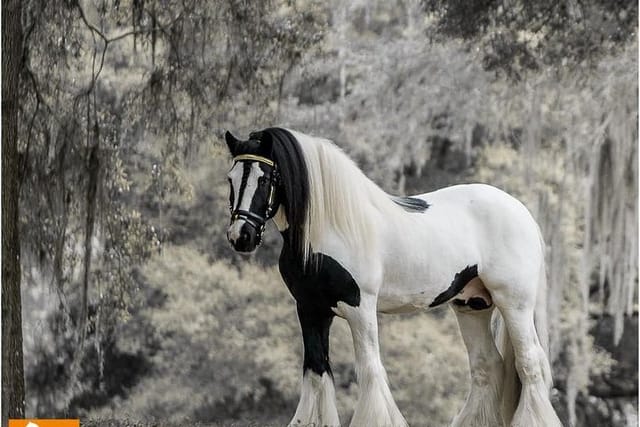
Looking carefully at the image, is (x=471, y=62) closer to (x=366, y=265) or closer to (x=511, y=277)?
(x=511, y=277)

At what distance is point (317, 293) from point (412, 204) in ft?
1.93

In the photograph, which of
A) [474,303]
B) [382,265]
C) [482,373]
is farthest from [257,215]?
[482,373]

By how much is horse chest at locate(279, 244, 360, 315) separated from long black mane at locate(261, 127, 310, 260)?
64mm

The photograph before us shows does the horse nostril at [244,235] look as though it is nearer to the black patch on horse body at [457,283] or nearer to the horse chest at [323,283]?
the horse chest at [323,283]

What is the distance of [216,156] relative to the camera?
19.1ft

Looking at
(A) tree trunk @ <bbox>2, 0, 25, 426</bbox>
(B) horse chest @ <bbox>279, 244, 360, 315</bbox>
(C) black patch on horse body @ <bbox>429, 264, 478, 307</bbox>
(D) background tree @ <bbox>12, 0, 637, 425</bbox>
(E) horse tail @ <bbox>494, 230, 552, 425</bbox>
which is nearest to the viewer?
(B) horse chest @ <bbox>279, 244, 360, 315</bbox>

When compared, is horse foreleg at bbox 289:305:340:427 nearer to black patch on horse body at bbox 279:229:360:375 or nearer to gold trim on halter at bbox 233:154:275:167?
black patch on horse body at bbox 279:229:360:375

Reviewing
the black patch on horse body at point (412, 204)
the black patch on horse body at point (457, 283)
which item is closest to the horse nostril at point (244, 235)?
the black patch on horse body at point (412, 204)

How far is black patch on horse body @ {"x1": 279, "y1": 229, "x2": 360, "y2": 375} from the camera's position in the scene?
11.1ft

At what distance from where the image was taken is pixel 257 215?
3330mm

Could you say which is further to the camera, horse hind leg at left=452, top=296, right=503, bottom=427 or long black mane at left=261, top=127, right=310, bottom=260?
horse hind leg at left=452, top=296, right=503, bottom=427

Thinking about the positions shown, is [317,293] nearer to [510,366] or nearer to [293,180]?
[293,180]

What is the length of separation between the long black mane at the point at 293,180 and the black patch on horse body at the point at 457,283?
2.13 ft

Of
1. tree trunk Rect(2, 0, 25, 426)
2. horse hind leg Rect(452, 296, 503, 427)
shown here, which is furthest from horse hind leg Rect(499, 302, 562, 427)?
tree trunk Rect(2, 0, 25, 426)
